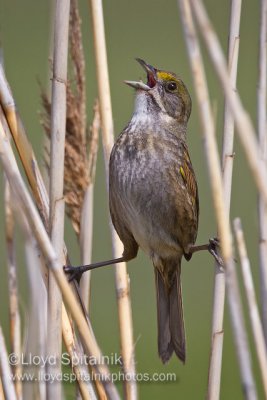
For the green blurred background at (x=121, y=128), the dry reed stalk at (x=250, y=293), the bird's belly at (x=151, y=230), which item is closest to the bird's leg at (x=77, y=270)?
the bird's belly at (x=151, y=230)

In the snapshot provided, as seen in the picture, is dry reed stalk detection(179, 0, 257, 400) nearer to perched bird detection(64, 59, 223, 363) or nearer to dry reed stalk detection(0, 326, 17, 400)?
dry reed stalk detection(0, 326, 17, 400)

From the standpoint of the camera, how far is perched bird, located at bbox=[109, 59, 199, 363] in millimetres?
3271

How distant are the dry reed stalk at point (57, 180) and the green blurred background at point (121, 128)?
2148mm

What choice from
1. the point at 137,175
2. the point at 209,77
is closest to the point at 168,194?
the point at 137,175

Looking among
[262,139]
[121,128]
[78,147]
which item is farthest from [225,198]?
[121,128]

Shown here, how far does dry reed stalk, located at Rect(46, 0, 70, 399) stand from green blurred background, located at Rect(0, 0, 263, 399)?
2.15 m

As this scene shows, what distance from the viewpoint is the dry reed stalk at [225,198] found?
9.11ft

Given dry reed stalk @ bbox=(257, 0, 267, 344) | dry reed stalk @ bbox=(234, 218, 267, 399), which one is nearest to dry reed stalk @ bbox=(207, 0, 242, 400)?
dry reed stalk @ bbox=(257, 0, 267, 344)

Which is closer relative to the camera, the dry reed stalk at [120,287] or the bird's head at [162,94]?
the dry reed stalk at [120,287]

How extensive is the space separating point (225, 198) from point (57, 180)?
0.58 metres

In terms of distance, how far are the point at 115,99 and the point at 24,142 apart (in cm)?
498

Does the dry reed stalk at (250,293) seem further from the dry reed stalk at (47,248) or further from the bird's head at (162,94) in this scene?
the bird's head at (162,94)

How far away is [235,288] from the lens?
2184 mm

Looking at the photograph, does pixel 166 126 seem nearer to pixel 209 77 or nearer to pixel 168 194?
pixel 168 194
